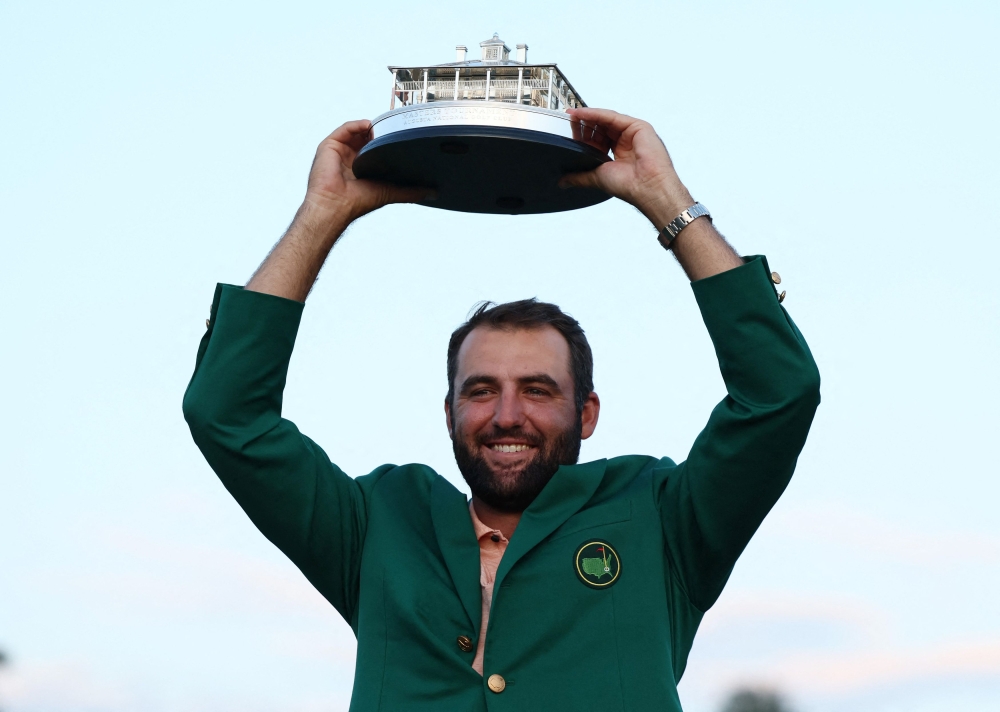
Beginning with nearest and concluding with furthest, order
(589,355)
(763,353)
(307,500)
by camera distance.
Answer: (763,353) → (307,500) → (589,355)

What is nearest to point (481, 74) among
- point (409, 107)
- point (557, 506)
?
point (409, 107)

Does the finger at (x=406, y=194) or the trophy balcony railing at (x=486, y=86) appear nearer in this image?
the trophy balcony railing at (x=486, y=86)

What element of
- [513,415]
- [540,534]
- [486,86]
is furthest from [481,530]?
[486,86]

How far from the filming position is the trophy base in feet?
22.2

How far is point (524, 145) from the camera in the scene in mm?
6773

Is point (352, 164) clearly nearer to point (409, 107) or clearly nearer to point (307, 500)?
point (409, 107)

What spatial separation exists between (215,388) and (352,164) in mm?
1468

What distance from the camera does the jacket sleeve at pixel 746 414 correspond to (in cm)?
637

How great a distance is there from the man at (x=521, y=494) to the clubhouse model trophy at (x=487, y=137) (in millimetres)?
171

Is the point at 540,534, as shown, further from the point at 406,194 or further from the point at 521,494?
the point at 406,194

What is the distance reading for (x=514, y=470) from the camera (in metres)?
7.13

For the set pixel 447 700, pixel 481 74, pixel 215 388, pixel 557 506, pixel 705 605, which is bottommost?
pixel 447 700

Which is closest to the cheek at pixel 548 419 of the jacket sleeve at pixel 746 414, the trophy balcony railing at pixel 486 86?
the jacket sleeve at pixel 746 414

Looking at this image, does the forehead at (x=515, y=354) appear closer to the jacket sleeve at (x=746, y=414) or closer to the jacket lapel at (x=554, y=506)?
the jacket lapel at (x=554, y=506)
